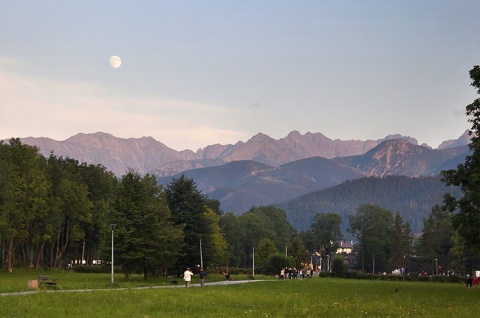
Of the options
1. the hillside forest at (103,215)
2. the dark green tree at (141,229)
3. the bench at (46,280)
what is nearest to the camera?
the bench at (46,280)

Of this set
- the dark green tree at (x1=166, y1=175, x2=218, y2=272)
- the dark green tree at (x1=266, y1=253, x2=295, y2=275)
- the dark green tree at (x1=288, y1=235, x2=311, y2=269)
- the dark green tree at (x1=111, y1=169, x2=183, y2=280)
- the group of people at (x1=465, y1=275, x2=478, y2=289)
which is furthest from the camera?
the dark green tree at (x1=288, y1=235, x2=311, y2=269)

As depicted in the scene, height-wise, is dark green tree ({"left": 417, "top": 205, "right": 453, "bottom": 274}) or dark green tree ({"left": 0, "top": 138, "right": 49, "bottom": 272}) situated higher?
dark green tree ({"left": 0, "top": 138, "right": 49, "bottom": 272})

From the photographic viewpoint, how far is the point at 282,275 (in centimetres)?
11644

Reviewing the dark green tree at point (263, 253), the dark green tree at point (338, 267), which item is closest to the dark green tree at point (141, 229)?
the dark green tree at point (338, 267)

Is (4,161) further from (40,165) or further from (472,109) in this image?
(472,109)

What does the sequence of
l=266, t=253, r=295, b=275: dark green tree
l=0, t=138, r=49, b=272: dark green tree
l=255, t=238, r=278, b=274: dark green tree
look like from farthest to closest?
l=255, t=238, r=278, b=274: dark green tree, l=266, t=253, r=295, b=275: dark green tree, l=0, t=138, r=49, b=272: dark green tree

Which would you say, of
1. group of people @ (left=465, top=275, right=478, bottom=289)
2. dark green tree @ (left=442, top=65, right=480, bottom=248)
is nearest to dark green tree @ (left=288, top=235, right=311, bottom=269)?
group of people @ (left=465, top=275, right=478, bottom=289)

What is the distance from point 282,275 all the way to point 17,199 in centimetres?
4722

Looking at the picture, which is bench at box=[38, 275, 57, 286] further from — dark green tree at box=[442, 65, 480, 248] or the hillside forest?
dark green tree at box=[442, 65, 480, 248]

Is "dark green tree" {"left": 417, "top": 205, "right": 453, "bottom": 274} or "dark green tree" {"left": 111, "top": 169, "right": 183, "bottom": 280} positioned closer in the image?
"dark green tree" {"left": 111, "top": 169, "right": 183, "bottom": 280}

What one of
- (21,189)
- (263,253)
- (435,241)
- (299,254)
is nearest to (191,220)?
(21,189)

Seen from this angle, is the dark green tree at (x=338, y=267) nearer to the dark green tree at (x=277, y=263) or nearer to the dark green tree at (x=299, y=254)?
the dark green tree at (x=277, y=263)

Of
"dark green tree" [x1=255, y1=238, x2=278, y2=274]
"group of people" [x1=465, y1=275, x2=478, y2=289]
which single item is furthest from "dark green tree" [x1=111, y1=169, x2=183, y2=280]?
"dark green tree" [x1=255, y1=238, x2=278, y2=274]

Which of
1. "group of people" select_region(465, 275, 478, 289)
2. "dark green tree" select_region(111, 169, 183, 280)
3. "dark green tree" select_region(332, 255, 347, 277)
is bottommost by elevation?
"dark green tree" select_region(332, 255, 347, 277)
